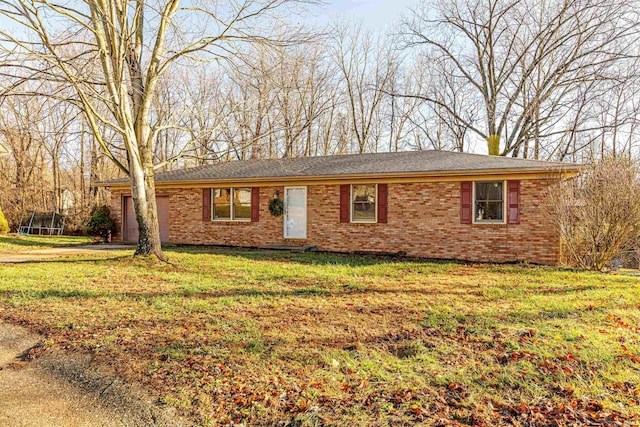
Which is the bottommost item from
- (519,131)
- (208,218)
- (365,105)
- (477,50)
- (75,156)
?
(208,218)

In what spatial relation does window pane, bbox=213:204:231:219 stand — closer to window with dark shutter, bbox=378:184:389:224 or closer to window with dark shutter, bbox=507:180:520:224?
window with dark shutter, bbox=378:184:389:224

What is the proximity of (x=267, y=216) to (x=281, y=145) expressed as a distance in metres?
13.3

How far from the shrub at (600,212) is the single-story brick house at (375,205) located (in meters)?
0.47

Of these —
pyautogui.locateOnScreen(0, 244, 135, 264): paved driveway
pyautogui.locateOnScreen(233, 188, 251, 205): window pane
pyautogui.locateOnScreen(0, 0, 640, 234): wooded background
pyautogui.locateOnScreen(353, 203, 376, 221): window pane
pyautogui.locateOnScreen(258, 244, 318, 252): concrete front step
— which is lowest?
pyautogui.locateOnScreen(0, 244, 135, 264): paved driveway

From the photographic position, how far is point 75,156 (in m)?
23.9

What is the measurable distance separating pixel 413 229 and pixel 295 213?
400 cm

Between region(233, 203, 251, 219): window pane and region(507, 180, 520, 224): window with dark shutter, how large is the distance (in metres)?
8.36

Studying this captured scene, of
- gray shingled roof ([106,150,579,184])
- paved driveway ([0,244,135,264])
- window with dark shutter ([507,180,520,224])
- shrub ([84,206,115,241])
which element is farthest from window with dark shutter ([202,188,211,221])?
window with dark shutter ([507,180,520,224])

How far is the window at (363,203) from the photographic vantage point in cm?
1211

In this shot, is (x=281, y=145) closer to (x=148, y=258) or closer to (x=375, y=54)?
(x=375, y=54)

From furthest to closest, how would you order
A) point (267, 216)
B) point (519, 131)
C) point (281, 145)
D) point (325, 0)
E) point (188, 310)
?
1. point (281, 145)
2. point (519, 131)
3. point (267, 216)
4. point (325, 0)
5. point (188, 310)

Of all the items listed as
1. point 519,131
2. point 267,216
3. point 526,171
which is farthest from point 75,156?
point 519,131

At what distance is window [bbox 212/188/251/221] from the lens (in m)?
13.8

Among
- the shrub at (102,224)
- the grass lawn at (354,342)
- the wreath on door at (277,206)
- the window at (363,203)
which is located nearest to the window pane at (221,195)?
the wreath on door at (277,206)
